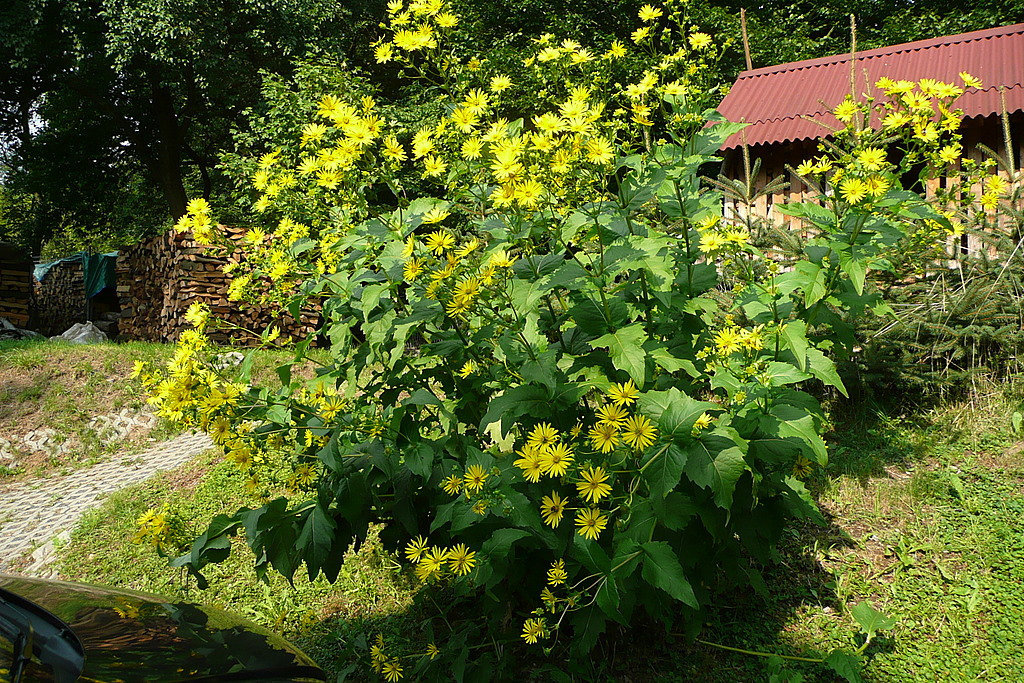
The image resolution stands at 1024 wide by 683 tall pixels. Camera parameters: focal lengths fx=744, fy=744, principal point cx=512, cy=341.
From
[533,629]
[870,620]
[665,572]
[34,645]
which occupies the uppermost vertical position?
[34,645]

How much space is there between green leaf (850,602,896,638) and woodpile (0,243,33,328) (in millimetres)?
14421

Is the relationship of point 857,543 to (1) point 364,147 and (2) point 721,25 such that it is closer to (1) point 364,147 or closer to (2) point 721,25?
(1) point 364,147

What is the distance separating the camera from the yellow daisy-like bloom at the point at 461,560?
192 cm

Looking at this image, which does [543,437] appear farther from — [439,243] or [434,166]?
[434,166]

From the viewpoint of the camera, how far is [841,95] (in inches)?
351

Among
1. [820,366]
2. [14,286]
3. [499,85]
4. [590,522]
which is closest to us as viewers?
[590,522]

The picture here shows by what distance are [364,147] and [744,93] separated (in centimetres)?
874

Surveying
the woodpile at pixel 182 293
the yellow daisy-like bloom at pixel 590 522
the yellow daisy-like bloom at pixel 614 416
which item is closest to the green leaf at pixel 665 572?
the yellow daisy-like bloom at pixel 590 522

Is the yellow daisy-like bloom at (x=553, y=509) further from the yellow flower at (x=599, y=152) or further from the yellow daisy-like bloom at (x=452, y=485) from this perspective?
the yellow flower at (x=599, y=152)

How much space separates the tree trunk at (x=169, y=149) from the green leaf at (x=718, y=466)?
670 inches

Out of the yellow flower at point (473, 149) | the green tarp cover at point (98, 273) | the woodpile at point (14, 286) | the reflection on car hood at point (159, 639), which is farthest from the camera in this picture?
the green tarp cover at point (98, 273)

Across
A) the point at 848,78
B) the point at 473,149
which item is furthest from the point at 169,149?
the point at 473,149

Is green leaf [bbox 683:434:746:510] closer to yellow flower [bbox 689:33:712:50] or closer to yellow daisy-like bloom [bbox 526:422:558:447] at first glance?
yellow daisy-like bloom [bbox 526:422:558:447]

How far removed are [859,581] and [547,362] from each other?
2.00m
